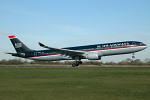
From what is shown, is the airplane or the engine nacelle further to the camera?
the engine nacelle

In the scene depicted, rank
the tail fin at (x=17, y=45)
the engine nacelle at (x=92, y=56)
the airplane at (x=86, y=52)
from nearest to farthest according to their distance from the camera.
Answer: the airplane at (x=86, y=52) < the engine nacelle at (x=92, y=56) < the tail fin at (x=17, y=45)

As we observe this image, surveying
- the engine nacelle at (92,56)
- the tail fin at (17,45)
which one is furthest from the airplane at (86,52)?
the tail fin at (17,45)

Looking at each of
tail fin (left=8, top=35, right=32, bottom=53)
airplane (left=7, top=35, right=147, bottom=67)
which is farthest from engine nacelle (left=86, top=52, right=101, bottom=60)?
tail fin (left=8, top=35, right=32, bottom=53)

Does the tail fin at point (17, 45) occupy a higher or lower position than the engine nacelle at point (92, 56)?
higher

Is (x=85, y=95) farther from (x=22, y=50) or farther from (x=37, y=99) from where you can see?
(x=22, y=50)

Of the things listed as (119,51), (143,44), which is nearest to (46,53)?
(119,51)

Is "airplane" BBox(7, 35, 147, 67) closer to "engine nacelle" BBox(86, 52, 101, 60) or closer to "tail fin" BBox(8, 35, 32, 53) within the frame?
"engine nacelle" BBox(86, 52, 101, 60)

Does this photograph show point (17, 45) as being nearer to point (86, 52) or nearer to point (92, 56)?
point (86, 52)

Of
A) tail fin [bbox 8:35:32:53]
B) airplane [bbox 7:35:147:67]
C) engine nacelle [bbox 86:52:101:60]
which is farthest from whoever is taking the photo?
tail fin [bbox 8:35:32:53]

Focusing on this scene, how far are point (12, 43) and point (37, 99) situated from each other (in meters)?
42.0

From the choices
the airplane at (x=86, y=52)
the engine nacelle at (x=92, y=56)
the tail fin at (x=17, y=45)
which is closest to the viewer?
the airplane at (x=86, y=52)

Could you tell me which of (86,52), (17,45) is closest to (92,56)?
(86,52)

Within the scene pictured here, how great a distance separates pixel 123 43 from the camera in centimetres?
3994

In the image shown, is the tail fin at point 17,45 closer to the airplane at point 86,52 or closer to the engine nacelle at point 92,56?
the airplane at point 86,52
